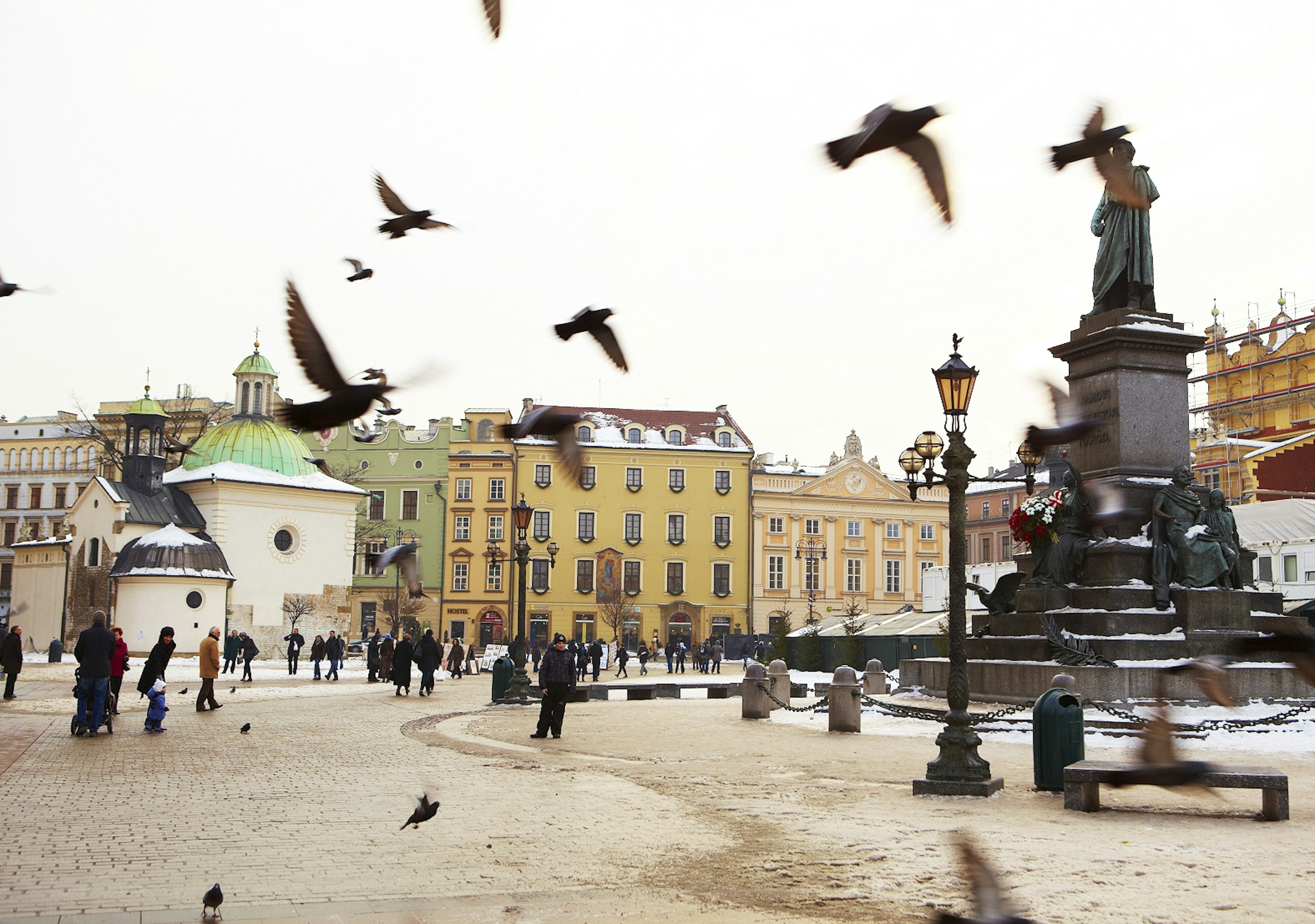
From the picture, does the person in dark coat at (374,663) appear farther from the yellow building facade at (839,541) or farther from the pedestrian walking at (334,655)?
the yellow building facade at (839,541)

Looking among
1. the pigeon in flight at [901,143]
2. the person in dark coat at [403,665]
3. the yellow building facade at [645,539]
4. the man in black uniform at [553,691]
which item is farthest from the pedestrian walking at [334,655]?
the pigeon in flight at [901,143]

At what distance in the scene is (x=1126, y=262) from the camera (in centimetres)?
2089

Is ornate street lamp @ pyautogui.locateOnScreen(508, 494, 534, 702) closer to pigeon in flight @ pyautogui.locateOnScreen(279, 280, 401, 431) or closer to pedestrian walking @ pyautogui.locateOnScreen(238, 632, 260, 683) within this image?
pedestrian walking @ pyautogui.locateOnScreen(238, 632, 260, 683)

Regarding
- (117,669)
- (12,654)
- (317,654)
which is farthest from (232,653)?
(117,669)

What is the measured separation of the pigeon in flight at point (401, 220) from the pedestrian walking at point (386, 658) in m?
36.3

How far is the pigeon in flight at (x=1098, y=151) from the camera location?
4414 mm

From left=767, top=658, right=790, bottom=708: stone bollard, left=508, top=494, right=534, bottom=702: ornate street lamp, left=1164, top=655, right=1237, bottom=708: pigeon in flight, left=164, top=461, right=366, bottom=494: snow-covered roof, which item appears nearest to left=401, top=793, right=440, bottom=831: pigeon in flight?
left=1164, top=655, right=1237, bottom=708: pigeon in flight

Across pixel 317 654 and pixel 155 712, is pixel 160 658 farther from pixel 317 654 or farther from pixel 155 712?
pixel 317 654

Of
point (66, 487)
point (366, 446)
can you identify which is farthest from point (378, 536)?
point (66, 487)

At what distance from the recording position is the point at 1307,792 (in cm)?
1209

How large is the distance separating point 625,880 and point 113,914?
304 cm

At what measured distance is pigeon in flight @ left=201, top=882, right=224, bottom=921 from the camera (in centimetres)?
689

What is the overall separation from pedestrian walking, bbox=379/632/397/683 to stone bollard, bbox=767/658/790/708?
18206 mm

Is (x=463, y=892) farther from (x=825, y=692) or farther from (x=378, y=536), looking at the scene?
(x=378, y=536)
